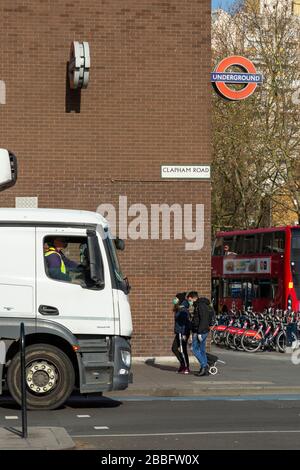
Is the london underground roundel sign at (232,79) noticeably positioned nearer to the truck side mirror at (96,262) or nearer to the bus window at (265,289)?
the truck side mirror at (96,262)

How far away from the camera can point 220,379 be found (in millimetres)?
18672

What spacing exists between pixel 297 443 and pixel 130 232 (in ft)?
35.3

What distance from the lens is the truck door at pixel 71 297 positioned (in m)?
14.0

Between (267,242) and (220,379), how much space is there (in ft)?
55.8

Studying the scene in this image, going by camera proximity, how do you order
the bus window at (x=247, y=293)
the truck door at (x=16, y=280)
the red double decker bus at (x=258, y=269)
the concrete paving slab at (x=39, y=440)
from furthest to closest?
the bus window at (x=247, y=293), the red double decker bus at (x=258, y=269), the truck door at (x=16, y=280), the concrete paving slab at (x=39, y=440)

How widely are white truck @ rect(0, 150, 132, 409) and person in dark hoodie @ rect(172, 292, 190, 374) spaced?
501cm

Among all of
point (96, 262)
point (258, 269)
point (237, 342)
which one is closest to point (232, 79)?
point (237, 342)

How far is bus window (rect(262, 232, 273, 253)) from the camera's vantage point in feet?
115

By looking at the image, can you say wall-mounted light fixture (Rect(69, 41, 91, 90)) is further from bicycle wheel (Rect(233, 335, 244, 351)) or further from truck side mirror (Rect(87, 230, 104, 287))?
bicycle wheel (Rect(233, 335, 244, 351))

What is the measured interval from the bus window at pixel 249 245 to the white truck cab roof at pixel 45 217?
2264 cm

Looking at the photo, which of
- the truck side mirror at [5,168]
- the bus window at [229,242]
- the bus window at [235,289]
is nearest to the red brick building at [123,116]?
the truck side mirror at [5,168]

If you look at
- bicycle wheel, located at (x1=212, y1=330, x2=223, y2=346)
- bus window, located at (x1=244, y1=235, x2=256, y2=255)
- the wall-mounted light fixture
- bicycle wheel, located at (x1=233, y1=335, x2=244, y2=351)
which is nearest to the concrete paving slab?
the wall-mounted light fixture

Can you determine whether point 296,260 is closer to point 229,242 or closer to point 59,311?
point 229,242
